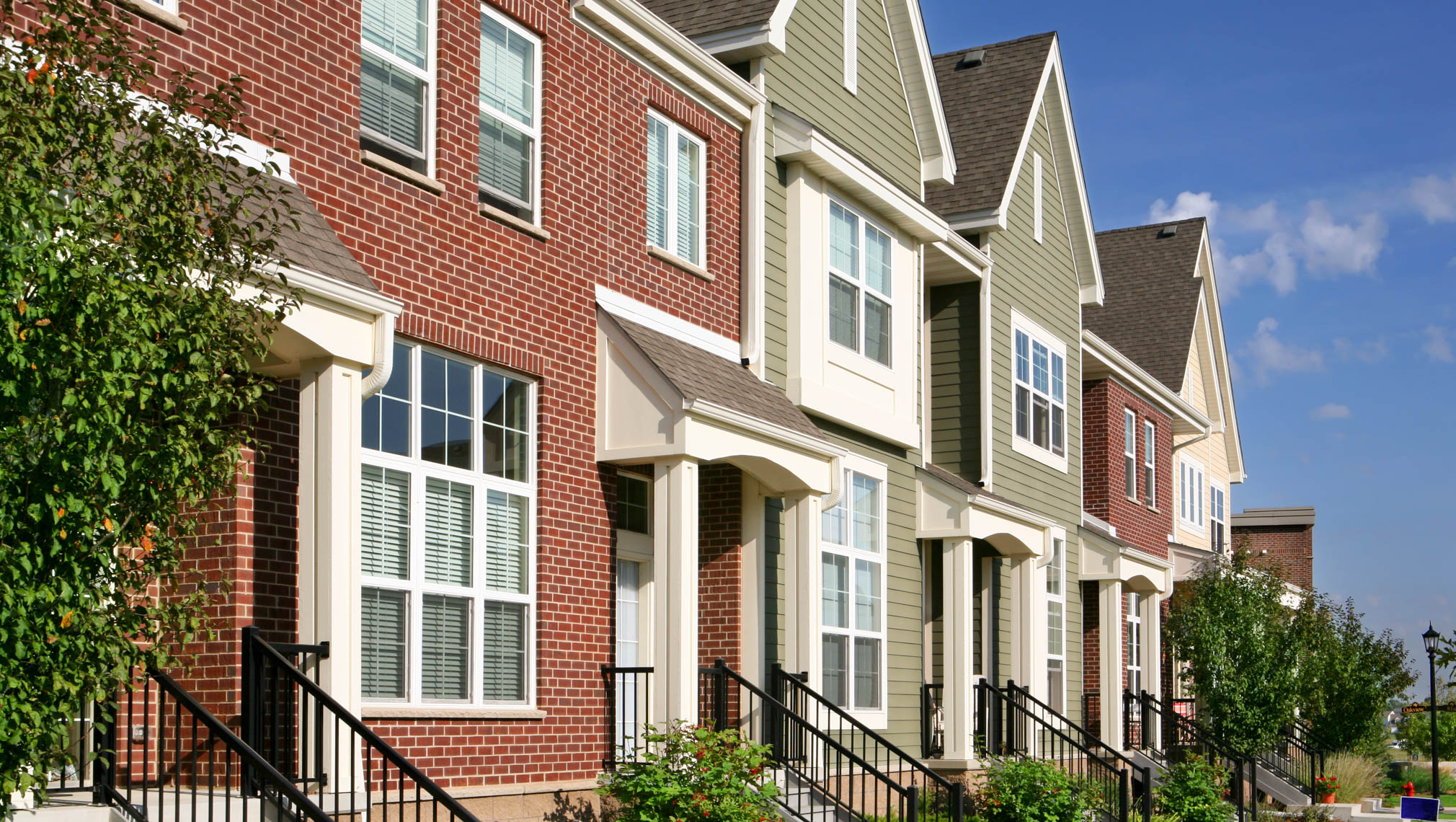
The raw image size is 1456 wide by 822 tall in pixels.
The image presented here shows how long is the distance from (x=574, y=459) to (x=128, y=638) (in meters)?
6.89

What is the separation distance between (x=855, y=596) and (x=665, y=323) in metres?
4.65

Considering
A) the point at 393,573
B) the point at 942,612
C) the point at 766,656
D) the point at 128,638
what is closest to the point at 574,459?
the point at 393,573

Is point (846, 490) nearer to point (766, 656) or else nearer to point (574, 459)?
point (766, 656)

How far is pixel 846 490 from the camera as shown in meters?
17.5

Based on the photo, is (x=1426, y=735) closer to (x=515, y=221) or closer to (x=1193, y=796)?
(x=1193, y=796)

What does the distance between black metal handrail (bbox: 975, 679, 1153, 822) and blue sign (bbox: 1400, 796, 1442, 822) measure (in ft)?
10.5

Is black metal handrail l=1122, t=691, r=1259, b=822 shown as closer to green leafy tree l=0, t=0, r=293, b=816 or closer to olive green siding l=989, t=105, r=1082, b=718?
olive green siding l=989, t=105, r=1082, b=718

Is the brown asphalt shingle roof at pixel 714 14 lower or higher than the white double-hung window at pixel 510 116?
higher

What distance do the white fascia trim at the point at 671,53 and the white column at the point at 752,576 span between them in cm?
382

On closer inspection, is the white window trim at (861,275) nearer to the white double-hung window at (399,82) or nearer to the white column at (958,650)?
the white column at (958,650)

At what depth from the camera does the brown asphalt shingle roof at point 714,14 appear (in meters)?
16.3

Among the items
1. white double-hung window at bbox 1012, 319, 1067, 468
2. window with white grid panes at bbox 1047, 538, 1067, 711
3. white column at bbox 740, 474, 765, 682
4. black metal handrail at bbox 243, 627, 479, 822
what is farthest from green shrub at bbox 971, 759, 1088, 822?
black metal handrail at bbox 243, 627, 479, 822

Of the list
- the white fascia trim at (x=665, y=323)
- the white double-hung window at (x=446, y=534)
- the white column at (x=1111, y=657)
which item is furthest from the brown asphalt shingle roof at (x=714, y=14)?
the white column at (x=1111, y=657)

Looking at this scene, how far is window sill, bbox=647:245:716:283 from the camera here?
14.3m
